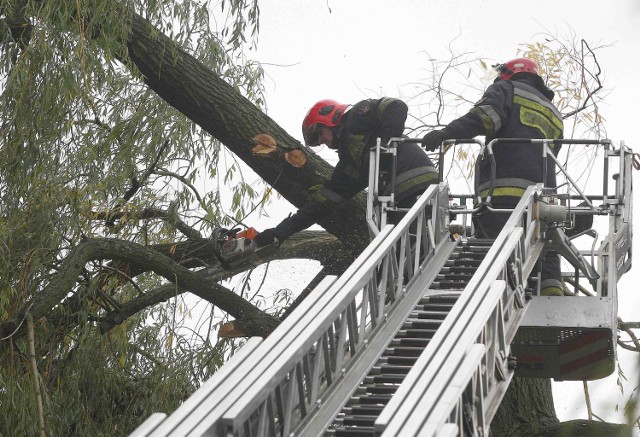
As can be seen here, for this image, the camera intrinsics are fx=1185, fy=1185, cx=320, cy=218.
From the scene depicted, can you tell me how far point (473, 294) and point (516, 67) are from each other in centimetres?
279

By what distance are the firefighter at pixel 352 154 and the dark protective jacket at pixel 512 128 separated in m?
0.43

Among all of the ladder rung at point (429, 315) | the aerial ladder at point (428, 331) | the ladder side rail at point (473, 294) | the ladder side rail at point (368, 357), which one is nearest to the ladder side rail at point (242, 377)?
the aerial ladder at point (428, 331)

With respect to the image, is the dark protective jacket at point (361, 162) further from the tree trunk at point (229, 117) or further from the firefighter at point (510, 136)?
the tree trunk at point (229, 117)

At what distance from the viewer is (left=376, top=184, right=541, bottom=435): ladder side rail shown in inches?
178

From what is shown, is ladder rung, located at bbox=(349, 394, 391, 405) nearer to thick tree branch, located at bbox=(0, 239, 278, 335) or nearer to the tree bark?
thick tree branch, located at bbox=(0, 239, 278, 335)

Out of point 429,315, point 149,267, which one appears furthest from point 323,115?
point 429,315

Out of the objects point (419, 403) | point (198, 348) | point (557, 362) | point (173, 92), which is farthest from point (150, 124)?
point (419, 403)

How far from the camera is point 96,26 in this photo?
8047 mm

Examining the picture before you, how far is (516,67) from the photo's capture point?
26.1ft

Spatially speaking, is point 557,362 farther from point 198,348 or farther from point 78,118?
point 78,118

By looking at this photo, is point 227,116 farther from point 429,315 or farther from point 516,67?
point 429,315

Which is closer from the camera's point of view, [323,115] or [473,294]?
[473,294]

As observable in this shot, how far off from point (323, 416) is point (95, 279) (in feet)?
10.4

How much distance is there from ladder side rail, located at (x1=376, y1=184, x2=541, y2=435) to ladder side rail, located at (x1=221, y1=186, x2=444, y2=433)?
539mm
